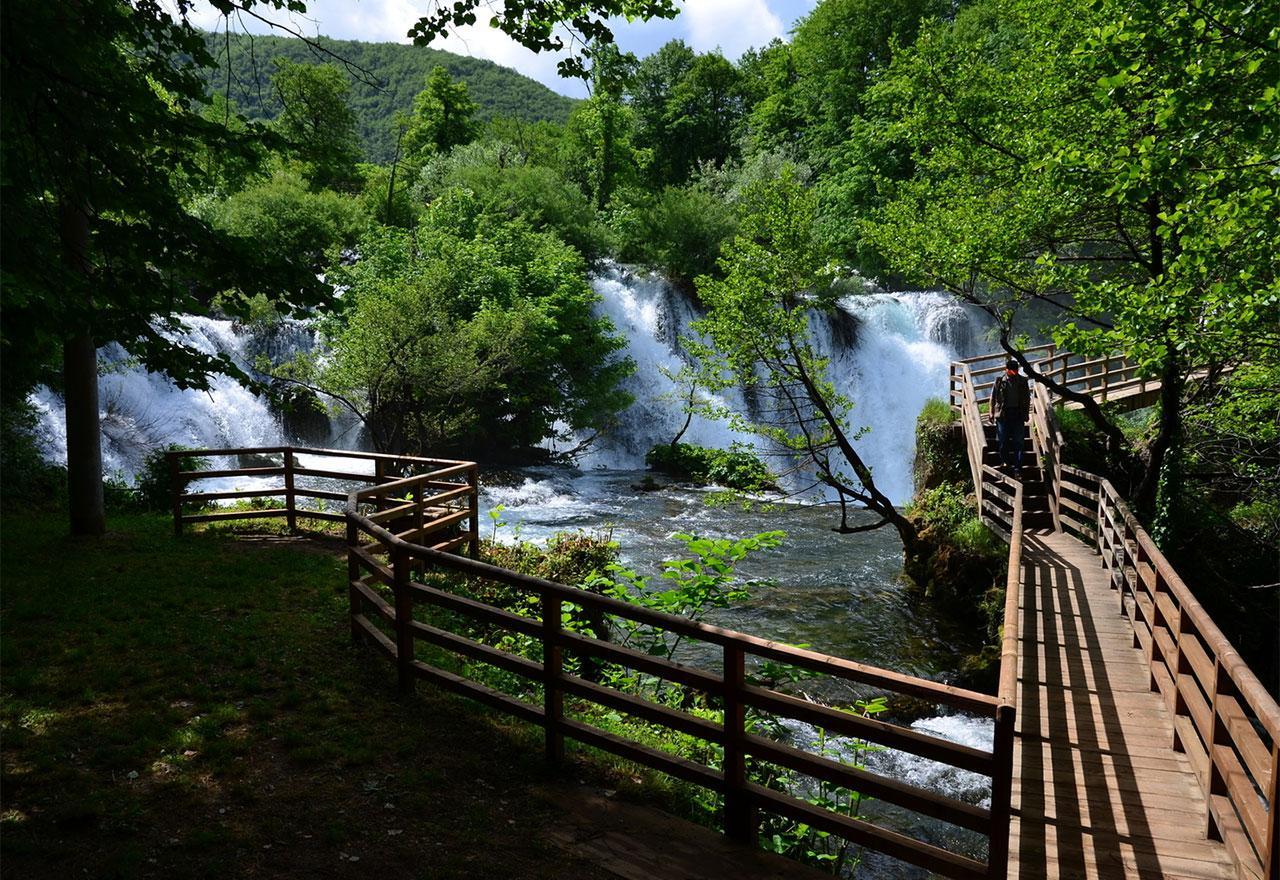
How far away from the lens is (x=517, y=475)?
23.5 metres

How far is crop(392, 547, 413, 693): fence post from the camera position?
6.01 metres

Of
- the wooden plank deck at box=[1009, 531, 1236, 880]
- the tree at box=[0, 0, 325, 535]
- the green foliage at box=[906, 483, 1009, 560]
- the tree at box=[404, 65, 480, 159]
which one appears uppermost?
the tree at box=[404, 65, 480, 159]

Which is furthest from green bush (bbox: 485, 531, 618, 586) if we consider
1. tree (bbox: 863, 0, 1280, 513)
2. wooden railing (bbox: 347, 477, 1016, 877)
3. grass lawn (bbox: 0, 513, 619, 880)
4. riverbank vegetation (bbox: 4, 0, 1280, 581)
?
tree (bbox: 863, 0, 1280, 513)

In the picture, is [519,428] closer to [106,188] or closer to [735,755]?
[106,188]

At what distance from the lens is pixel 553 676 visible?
498cm

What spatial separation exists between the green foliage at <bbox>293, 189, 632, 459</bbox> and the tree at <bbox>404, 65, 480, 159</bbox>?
20.0 m

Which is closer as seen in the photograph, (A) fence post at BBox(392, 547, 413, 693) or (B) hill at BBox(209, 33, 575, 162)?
(A) fence post at BBox(392, 547, 413, 693)

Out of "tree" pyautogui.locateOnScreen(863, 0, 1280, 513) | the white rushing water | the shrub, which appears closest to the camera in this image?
"tree" pyautogui.locateOnScreen(863, 0, 1280, 513)

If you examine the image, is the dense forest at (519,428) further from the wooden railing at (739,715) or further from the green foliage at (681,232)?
the green foliage at (681,232)

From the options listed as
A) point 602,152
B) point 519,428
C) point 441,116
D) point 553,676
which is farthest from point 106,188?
point 441,116

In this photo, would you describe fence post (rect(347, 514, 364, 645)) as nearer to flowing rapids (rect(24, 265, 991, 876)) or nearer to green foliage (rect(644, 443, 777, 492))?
flowing rapids (rect(24, 265, 991, 876))

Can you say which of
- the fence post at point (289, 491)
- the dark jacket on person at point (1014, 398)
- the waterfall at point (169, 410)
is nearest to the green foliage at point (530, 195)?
the waterfall at point (169, 410)

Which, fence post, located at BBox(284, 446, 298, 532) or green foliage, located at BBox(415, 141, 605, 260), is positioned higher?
green foliage, located at BBox(415, 141, 605, 260)

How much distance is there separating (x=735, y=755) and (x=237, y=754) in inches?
125
